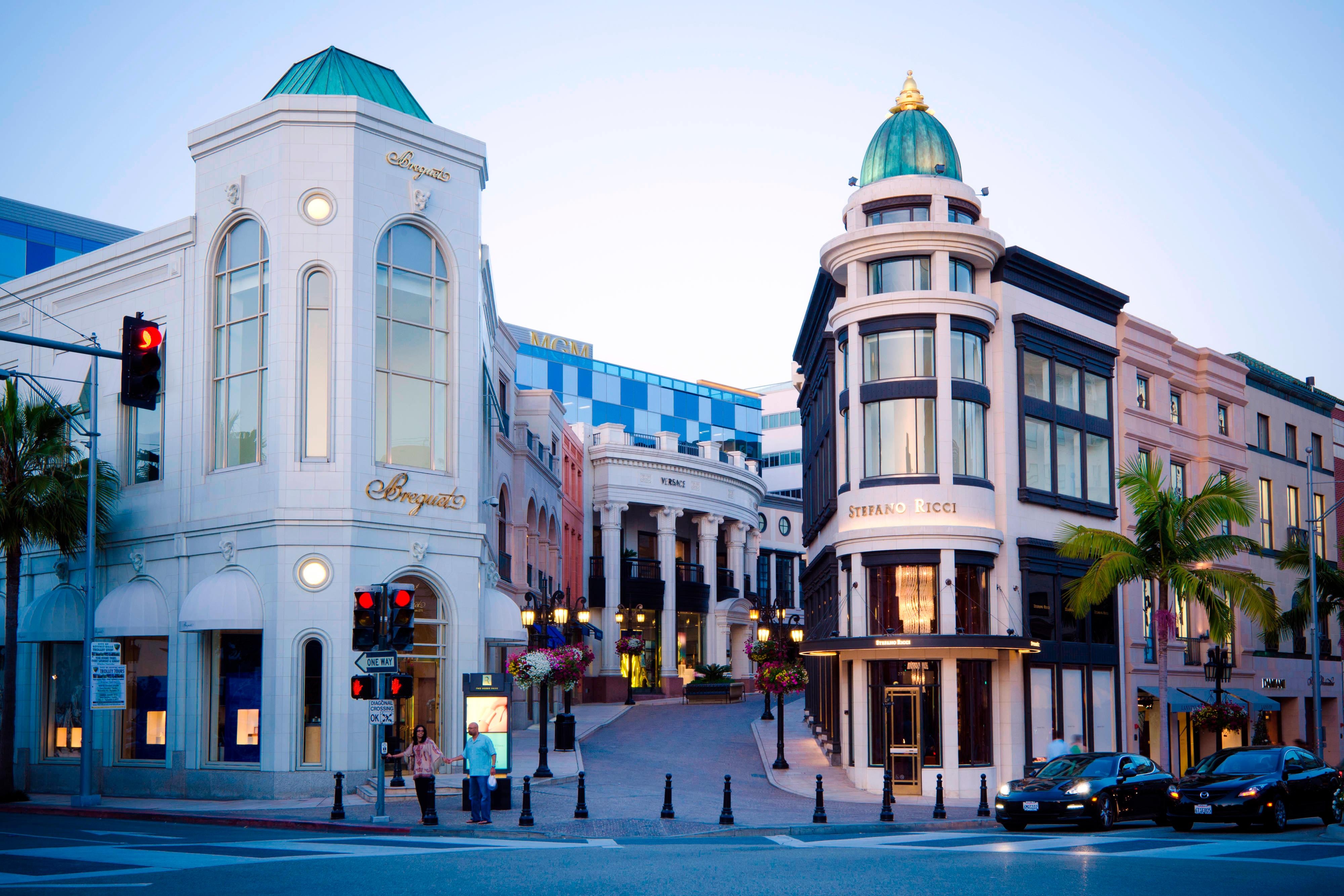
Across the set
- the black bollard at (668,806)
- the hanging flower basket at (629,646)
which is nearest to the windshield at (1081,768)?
the black bollard at (668,806)

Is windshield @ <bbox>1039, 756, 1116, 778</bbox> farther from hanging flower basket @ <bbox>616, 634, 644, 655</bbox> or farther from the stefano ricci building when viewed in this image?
hanging flower basket @ <bbox>616, 634, 644, 655</bbox>

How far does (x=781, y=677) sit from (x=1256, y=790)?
55.9ft

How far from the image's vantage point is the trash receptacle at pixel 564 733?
37094mm

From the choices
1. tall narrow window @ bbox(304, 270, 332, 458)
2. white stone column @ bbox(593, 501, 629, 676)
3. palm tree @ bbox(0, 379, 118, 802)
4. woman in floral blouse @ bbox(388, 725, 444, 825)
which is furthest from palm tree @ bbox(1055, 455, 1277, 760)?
white stone column @ bbox(593, 501, 629, 676)

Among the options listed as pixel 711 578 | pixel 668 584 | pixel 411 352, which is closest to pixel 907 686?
pixel 411 352

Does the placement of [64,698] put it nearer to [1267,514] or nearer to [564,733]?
[564,733]

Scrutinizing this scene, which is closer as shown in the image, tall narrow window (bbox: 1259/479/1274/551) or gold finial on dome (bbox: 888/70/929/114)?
gold finial on dome (bbox: 888/70/929/114)

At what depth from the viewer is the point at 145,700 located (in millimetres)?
31875

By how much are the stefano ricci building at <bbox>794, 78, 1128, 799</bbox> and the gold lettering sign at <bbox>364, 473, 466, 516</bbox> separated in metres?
→ 9.54

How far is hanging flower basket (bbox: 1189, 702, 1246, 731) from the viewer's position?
1399 inches

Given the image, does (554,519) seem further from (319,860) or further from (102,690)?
(319,860)

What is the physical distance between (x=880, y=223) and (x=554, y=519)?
26076 mm

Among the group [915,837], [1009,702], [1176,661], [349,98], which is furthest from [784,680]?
[349,98]

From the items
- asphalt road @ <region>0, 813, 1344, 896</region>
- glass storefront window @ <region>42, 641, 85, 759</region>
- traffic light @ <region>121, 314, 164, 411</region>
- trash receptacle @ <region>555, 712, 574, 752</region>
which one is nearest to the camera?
asphalt road @ <region>0, 813, 1344, 896</region>
